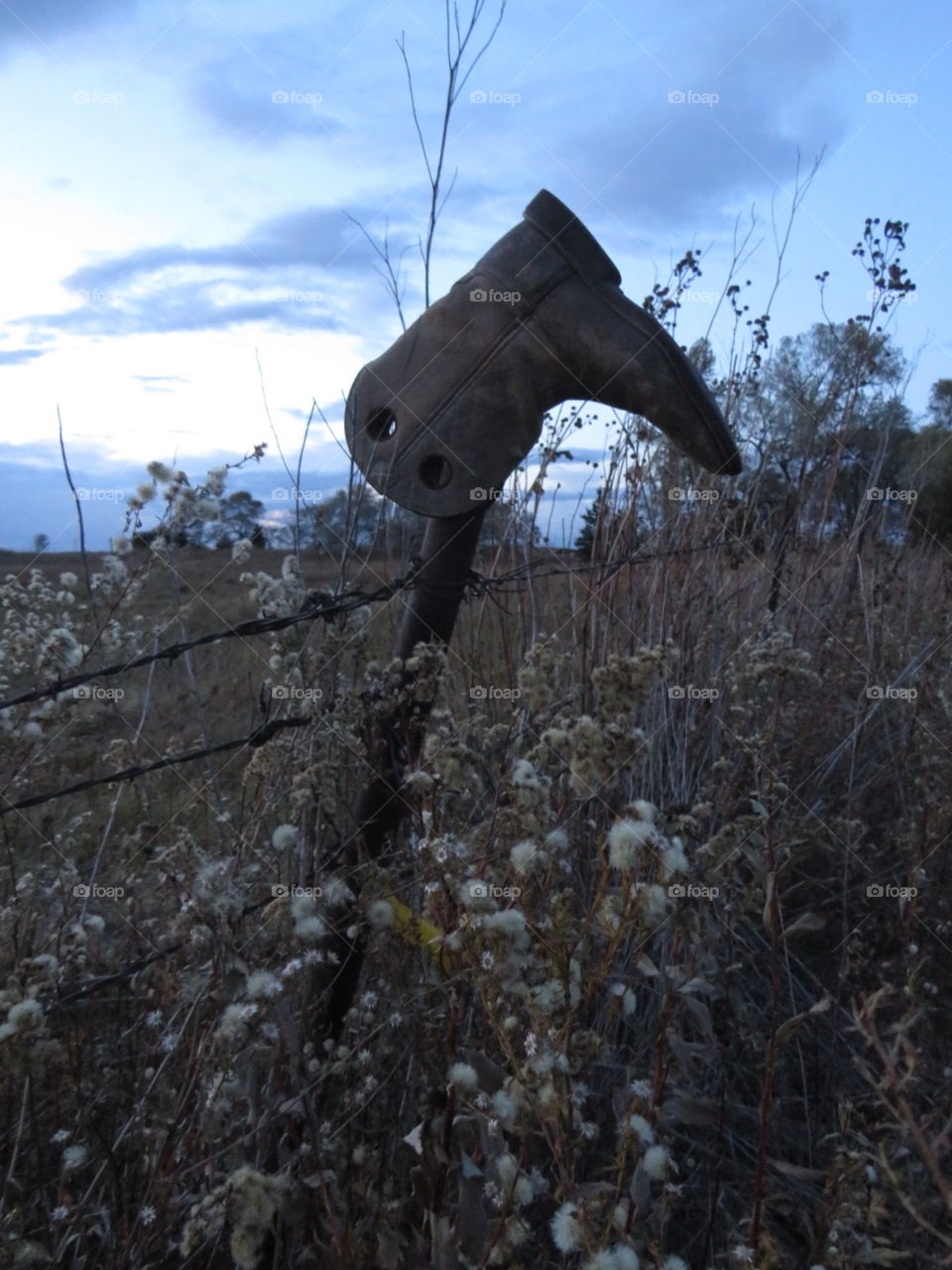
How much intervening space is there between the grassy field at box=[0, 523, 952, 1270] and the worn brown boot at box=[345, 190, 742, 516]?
346 mm

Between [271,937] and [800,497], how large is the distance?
345cm

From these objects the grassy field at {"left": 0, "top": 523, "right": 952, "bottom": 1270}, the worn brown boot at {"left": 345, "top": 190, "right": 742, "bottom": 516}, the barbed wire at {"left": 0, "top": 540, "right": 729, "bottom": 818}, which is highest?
the worn brown boot at {"left": 345, "top": 190, "right": 742, "bottom": 516}

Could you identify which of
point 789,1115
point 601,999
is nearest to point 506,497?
point 601,999

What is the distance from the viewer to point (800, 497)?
14.0ft

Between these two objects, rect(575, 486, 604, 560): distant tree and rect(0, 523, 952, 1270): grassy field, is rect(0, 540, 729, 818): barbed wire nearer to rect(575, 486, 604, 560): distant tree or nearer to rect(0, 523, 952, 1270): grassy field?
rect(0, 523, 952, 1270): grassy field

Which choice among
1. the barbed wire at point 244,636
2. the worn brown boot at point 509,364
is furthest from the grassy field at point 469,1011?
the worn brown boot at point 509,364

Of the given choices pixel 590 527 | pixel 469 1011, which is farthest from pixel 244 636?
pixel 590 527

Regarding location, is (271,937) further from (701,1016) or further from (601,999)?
(601,999)

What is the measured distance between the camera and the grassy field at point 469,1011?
1.17 metres

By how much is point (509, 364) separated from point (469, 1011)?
4.06 ft

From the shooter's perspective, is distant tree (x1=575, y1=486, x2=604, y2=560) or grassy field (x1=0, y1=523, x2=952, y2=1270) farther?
distant tree (x1=575, y1=486, x2=604, y2=560)

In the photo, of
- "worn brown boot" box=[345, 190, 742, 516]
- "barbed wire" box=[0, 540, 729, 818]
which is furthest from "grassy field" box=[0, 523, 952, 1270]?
"worn brown boot" box=[345, 190, 742, 516]

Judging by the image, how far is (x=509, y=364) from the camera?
1723mm

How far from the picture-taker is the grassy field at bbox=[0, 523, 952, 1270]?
3.84 ft
